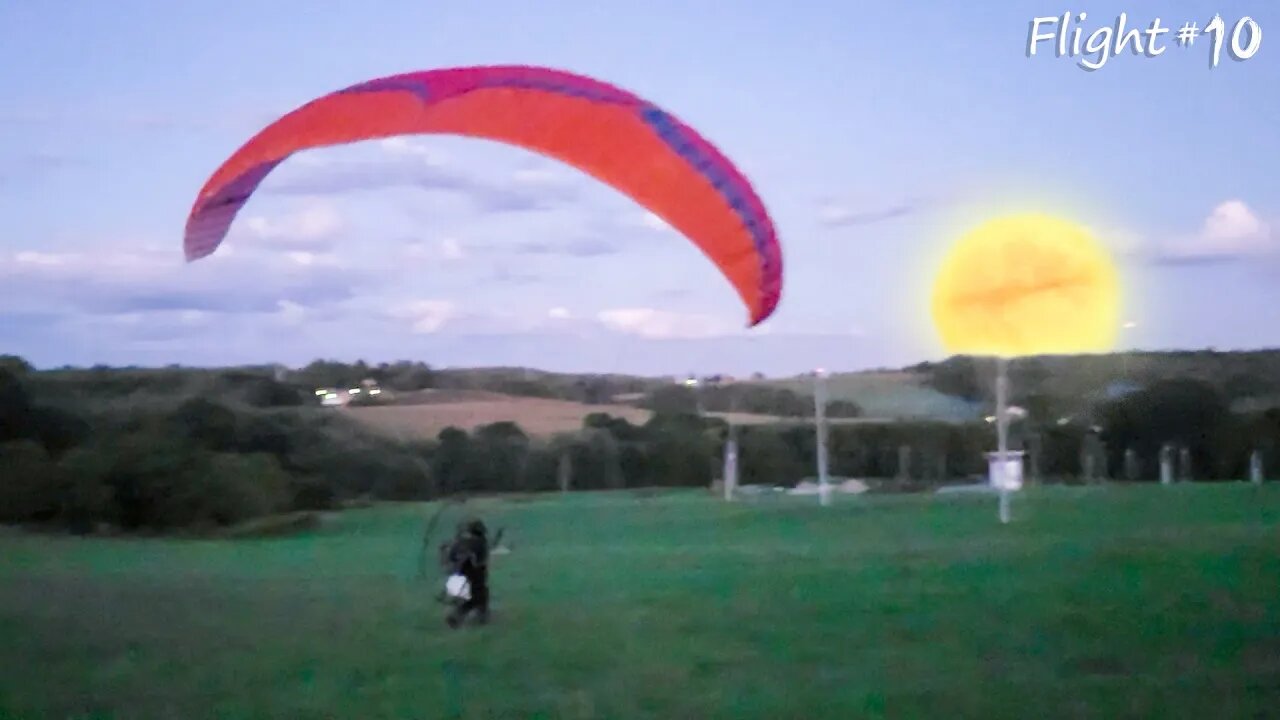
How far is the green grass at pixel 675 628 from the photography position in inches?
215

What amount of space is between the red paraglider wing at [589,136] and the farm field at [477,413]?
711cm

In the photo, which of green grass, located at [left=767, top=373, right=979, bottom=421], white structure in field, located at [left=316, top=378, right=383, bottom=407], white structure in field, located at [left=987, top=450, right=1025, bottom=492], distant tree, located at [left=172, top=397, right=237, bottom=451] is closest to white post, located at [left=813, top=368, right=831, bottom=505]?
green grass, located at [left=767, top=373, right=979, bottom=421]

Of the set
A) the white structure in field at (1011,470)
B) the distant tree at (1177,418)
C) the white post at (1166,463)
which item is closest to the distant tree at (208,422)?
the white structure in field at (1011,470)

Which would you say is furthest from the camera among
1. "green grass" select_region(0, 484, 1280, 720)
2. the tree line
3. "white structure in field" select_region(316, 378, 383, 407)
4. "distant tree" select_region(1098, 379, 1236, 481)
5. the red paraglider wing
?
"distant tree" select_region(1098, 379, 1236, 481)

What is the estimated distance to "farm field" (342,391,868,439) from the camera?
13484 mm

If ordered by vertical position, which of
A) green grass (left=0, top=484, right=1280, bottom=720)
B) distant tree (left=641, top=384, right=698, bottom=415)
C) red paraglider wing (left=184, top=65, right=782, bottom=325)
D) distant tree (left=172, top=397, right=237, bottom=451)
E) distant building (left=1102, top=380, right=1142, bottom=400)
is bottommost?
green grass (left=0, top=484, right=1280, bottom=720)

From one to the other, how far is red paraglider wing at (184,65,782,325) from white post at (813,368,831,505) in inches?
363

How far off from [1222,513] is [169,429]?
10548mm

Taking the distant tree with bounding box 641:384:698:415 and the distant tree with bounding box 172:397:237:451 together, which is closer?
the distant tree with bounding box 172:397:237:451

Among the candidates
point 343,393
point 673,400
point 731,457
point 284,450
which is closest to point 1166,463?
point 731,457

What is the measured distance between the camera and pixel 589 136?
6.39m

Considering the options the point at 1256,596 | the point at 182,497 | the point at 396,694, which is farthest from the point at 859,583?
the point at 182,497

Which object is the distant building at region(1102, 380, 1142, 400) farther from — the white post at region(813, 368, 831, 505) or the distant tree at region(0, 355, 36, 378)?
the distant tree at region(0, 355, 36, 378)

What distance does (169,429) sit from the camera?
13.3m
